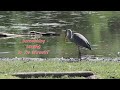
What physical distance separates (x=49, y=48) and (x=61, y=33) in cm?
363

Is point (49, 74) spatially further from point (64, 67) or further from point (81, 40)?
Result: point (81, 40)

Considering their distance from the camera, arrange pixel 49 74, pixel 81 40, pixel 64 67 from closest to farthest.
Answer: pixel 49 74 → pixel 64 67 → pixel 81 40

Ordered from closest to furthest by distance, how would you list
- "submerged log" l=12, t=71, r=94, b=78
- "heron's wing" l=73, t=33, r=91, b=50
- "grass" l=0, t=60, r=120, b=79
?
"submerged log" l=12, t=71, r=94, b=78
"grass" l=0, t=60, r=120, b=79
"heron's wing" l=73, t=33, r=91, b=50

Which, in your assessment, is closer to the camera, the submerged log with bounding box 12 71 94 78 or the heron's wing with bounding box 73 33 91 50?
the submerged log with bounding box 12 71 94 78

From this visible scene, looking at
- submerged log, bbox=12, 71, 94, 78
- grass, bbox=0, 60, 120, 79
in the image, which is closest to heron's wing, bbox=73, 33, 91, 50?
grass, bbox=0, 60, 120, 79

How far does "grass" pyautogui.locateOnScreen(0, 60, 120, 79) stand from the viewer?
352 inches

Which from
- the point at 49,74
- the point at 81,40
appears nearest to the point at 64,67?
the point at 49,74

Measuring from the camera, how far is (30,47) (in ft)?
43.9

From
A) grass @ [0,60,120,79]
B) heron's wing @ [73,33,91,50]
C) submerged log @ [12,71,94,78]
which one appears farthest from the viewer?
heron's wing @ [73,33,91,50]

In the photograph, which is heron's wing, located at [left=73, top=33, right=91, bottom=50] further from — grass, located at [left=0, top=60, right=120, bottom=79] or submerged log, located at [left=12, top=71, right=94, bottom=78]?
submerged log, located at [left=12, top=71, right=94, bottom=78]

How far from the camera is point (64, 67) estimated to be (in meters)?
9.60

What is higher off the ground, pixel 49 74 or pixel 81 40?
pixel 49 74
